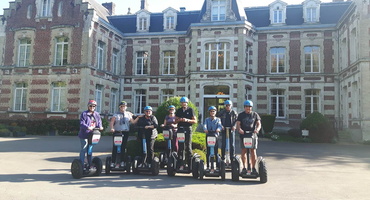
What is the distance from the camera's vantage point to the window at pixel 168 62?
75.2 feet

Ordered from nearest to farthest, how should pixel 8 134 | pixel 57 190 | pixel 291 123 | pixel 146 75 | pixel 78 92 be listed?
pixel 57 190, pixel 8 134, pixel 78 92, pixel 291 123, pixel 146 75

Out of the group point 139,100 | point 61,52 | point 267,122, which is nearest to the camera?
point 267,122

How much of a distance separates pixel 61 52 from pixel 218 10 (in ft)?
35.8

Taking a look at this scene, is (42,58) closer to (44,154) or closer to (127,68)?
(127,68)

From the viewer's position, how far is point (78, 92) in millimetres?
18953

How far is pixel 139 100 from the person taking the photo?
23312 mm

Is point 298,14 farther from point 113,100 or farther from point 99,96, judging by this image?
point 99,96

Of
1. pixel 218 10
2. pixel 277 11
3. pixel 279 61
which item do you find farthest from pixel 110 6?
pixel 279 61

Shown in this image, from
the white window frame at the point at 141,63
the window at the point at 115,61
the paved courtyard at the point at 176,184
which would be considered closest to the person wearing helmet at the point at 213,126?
the paved courtyard at the point at 176,184

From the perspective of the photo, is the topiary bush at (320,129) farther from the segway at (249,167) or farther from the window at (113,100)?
the window at (113,100)

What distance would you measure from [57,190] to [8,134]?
13.5m

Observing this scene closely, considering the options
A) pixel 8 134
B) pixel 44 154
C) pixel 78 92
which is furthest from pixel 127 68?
pixel 44 154

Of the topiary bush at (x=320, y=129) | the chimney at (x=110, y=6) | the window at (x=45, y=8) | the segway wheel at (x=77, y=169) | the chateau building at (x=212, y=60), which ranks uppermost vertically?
the chimney at (x=110, y=6)

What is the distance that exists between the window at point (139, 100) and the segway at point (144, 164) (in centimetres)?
1631
